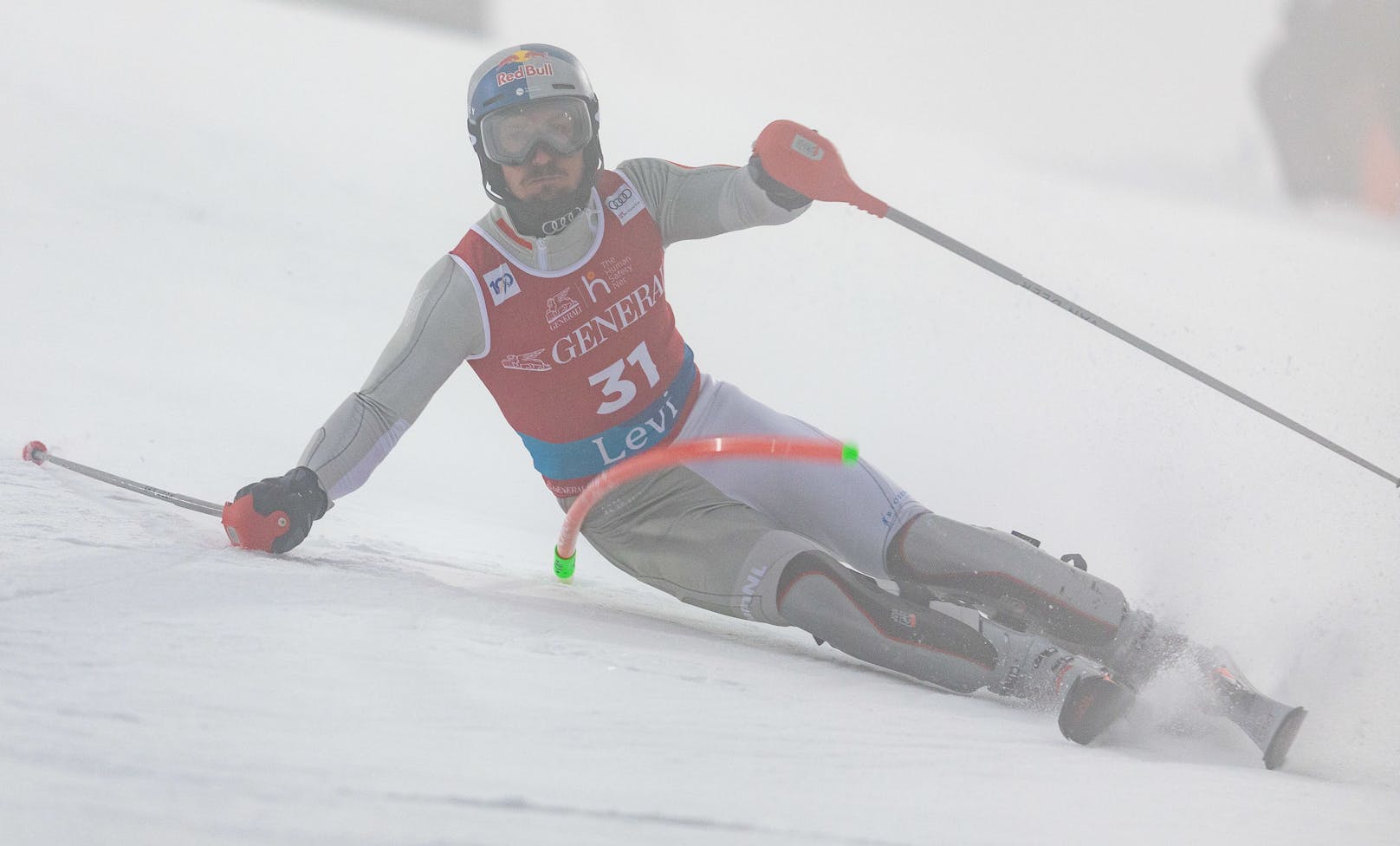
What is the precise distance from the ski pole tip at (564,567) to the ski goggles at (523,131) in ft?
2.57

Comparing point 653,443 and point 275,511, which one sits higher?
point 653,443

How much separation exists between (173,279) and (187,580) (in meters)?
3.13

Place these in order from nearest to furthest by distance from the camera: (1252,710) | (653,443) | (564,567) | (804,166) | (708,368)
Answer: (1252,710) → (804,166) → (653,443) → (564,567) → (708,368)

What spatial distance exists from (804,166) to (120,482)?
151 cm

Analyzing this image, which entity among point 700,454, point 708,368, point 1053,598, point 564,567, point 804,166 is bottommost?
point 564,567

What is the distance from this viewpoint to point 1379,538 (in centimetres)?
307

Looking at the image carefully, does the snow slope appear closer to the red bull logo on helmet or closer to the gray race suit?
the gray race suit

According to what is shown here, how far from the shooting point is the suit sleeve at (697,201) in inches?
89.9

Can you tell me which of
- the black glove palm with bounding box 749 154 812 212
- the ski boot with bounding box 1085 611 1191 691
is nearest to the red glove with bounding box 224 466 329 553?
the black glove palm with bounding box 749 154 812 212

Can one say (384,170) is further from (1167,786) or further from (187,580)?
(1167,786)

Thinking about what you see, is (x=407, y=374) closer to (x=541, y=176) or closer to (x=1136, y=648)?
(x=541, y=176)

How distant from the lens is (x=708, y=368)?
189 inches

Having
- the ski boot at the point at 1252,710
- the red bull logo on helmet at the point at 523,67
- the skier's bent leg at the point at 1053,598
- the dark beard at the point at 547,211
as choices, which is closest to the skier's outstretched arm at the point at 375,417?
the dark beard at the point at 547,211

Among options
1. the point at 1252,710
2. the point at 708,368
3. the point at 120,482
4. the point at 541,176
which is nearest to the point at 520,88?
the point at 541,176
